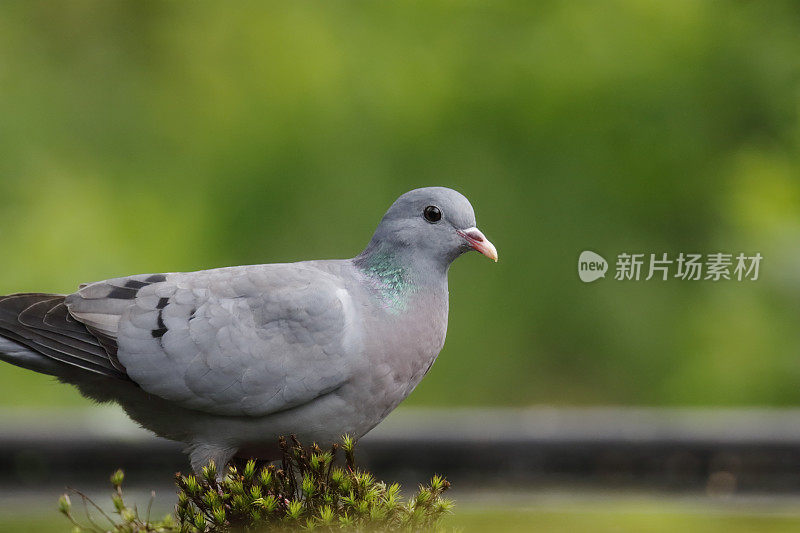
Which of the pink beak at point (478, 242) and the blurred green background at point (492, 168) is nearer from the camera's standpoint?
the pink beak at point (478, 242)

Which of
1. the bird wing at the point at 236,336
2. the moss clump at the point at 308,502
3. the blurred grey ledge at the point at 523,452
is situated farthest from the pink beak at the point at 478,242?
the blurred grey ledge at the point at 523,452

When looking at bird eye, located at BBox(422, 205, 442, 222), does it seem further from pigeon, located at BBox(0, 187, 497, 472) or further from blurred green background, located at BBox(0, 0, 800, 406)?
blurred green background, located at BBox(0, 0, 800, 406)

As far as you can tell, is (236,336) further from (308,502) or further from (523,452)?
(523,452)

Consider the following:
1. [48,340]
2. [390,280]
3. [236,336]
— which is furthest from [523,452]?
[48,340]

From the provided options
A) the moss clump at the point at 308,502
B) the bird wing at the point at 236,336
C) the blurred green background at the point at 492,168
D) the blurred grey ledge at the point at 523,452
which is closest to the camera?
the moss clump at the point at 308,502

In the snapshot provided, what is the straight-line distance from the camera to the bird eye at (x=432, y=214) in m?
1.88

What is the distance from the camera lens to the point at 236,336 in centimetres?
187

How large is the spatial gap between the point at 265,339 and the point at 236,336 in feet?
0.20

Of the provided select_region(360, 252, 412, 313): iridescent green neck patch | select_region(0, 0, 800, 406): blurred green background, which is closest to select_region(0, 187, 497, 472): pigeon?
select_region(360, 252, 412, 313): iridescent green neck patch

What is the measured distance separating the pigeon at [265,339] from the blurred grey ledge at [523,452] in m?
1.25

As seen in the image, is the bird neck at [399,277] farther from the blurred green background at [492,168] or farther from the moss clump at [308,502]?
the blurred green background at [492,168]

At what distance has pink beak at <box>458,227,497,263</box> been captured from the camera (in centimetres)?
184

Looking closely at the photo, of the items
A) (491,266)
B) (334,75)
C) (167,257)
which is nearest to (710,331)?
(491,266)

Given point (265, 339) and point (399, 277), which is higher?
point (399, 277)
